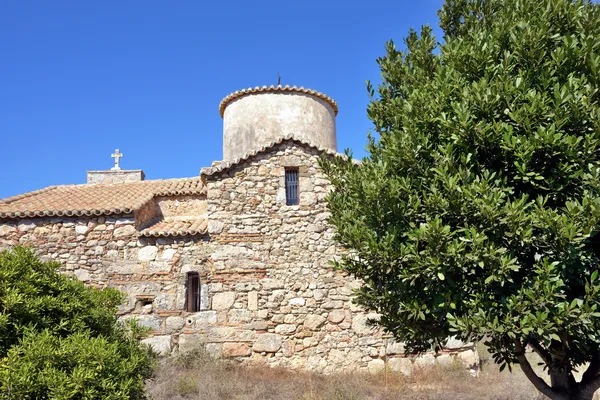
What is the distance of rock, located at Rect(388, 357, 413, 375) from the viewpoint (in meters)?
9.97

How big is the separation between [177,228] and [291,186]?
272 centimetres

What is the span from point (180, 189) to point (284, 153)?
126 inches

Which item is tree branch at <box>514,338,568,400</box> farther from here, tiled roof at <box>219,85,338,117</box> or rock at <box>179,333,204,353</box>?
tiled roof at <box>219,85,338,117</box>

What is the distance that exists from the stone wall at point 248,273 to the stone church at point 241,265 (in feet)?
0.07

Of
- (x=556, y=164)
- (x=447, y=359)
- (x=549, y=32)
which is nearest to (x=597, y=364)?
(x=556, y=164)

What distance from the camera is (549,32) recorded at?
4789 mm

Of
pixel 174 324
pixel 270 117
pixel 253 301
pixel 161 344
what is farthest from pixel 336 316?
pixel 270 117

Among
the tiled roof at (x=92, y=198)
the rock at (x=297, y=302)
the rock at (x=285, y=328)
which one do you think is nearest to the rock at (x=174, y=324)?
the rock at (x=285, y=328)

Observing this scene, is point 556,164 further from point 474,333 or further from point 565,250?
point 474,333

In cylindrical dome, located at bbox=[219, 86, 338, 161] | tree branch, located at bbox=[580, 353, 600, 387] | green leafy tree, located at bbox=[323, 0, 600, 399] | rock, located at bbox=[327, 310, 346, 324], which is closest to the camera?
green leafy tree, located at bbox=[323, 0, 600, 399]

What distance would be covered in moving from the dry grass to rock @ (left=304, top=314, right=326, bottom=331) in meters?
0.97

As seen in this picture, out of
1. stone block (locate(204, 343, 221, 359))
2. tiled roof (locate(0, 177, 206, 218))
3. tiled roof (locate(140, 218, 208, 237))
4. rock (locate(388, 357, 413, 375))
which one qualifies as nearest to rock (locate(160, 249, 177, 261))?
tiled roof (locate(140, 218, 208, 237))

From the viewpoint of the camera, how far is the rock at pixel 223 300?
1013 cm

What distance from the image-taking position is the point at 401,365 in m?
10.0
